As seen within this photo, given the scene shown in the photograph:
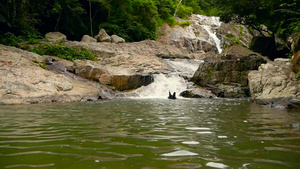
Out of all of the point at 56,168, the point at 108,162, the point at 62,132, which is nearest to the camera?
the point at 56,168

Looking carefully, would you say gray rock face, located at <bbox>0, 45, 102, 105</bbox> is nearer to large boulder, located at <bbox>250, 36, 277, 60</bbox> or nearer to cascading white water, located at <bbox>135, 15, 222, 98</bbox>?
cascading white water, located at <bbox>135, 15, 222, 98</bbox>

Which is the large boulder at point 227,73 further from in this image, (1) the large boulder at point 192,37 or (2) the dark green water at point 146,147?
(1) the large boulder at point 192,37

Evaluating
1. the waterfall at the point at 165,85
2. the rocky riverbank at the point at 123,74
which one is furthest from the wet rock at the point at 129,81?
the waterfall at the point at 165,85

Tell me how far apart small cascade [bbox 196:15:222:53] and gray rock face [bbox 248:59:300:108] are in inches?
899

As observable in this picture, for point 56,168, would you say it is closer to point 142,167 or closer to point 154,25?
point 142,167

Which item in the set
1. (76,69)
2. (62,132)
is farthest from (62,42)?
(62,132)

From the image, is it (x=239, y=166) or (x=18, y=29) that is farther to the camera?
(x=18, y=29)

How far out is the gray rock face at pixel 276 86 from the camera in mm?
9539

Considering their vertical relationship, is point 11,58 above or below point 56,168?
above

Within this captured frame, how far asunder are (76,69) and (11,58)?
4.40m

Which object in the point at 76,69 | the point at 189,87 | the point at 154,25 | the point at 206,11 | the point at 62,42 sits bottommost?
the point at 189,87

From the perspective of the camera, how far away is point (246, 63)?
749 inches

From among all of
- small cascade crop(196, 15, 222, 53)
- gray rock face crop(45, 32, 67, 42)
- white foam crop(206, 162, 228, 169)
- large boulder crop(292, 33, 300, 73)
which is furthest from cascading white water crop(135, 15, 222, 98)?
white foam crop(206, 162, 228, 169)

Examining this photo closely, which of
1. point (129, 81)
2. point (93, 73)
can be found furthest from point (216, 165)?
point (93, 73)
